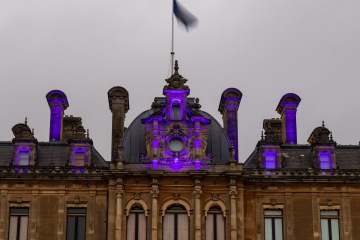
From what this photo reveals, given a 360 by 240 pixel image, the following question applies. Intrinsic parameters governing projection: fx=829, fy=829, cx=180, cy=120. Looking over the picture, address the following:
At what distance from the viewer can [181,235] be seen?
53562 millimetres

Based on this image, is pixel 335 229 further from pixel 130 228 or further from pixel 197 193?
pixel 130 228

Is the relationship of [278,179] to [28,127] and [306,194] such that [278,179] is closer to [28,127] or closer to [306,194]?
[306,194]

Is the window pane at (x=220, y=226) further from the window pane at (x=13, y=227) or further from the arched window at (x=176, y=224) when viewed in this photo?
the window pane at (x=13, y=227)

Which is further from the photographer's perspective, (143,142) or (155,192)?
(143,142)

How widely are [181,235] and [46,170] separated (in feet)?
32.5

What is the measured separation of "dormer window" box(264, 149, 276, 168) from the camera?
57000 millimetres

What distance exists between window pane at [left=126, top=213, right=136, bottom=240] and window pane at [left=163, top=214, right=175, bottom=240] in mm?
2017

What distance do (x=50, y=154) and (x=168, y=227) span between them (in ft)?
32.9

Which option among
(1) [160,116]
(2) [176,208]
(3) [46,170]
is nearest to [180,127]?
(1) [160,116]

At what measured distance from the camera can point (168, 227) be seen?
5372 cm

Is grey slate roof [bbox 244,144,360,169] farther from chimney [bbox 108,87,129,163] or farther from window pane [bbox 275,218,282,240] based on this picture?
chimney [bbox 108,87,129,163]

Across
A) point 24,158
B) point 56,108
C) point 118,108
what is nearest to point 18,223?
point 24,158

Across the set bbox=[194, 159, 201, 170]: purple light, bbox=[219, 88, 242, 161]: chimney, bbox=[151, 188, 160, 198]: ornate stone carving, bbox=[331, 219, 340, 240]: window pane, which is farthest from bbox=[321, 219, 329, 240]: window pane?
bbox=[151, 188, 160, 198]: ornate stone carving

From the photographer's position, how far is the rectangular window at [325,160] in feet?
187
